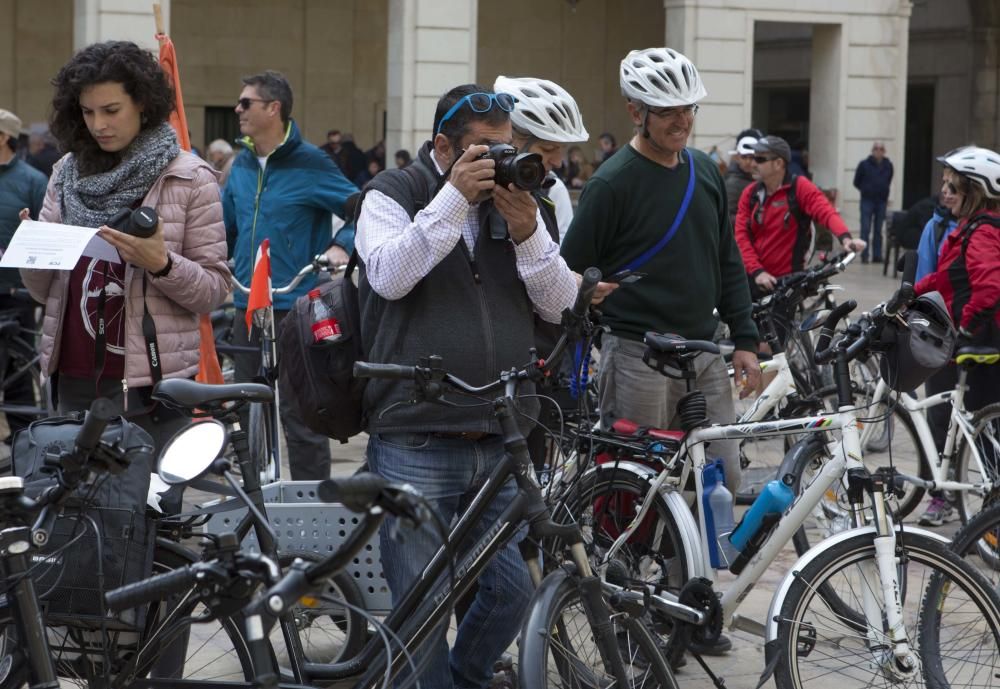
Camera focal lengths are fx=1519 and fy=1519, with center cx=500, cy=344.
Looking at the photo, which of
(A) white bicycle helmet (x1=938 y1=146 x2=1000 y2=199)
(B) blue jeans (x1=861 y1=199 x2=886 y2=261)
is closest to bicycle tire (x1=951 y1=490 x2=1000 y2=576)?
(A) white bicycle helmet (x1=938 y1=146 x2=1000 y2=199)

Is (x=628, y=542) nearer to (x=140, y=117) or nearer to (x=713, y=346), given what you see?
(x=713, y=346)

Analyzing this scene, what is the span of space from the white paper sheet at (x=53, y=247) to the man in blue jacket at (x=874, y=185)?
19.2 m

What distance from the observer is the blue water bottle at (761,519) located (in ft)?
14.8

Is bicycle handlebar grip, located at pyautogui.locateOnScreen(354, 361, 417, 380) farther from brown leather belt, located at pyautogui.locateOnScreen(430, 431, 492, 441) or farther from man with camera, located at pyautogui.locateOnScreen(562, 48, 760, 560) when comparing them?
man with camera, located at pyautogui.locateOnScreen(562, 48, 760, 560)

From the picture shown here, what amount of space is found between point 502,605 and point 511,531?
17.2 inches

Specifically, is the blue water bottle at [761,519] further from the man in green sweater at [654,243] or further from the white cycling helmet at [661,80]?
the white cycling helmet at [661,80]

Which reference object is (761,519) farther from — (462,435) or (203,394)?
(203,394)

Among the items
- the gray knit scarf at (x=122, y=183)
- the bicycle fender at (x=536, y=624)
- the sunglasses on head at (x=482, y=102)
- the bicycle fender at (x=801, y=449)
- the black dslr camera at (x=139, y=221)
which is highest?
the sunglasses on head at (x=482, y=102)

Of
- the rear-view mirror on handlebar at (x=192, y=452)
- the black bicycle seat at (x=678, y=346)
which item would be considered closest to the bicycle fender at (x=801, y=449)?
the black bicycle seat at (x=678, y=346)

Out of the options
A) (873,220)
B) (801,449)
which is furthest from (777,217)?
(873,220)

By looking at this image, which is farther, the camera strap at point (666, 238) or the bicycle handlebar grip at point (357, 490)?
the camera strap at point (666, 238)

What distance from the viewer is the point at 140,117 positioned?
14.6 ft

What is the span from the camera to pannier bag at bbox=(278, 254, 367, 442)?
396 cm

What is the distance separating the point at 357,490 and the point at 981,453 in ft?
15.8
